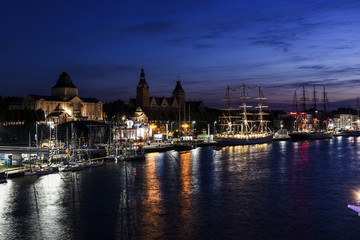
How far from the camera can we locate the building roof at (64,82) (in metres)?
142

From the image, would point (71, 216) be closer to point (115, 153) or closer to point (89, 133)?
point (115, 153)

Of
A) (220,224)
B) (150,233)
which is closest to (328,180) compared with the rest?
(220,224)

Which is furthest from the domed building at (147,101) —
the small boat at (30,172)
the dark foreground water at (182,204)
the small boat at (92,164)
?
the small boat at (30,172)

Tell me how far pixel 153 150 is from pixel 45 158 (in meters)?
27.4

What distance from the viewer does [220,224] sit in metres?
30.8

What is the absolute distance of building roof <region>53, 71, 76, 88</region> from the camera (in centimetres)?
14238

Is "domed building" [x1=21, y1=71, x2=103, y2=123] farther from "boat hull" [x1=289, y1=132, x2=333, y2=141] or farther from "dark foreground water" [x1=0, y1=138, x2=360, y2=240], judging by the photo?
"dark foreground water" [x1=0, y1=138, x2=360, y2=240]

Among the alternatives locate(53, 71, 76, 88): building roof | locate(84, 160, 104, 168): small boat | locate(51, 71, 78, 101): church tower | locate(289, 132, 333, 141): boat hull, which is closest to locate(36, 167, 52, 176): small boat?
locate(84, 160, 104, 168): small boat

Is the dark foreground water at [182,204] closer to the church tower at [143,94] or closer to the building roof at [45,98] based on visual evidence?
the building roof at [45,98]

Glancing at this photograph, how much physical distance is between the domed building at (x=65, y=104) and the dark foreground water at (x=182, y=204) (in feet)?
237

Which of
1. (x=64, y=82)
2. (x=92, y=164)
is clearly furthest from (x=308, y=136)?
(x=92, y=164)

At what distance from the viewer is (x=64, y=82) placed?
142625 mm

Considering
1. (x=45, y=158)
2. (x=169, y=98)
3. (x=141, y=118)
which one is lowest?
(x=45, y=158)

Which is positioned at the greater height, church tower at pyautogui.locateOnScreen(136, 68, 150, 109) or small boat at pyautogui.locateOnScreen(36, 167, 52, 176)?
church tower at pyautogui.locateOnScreen(136, 68, 150, 109)
